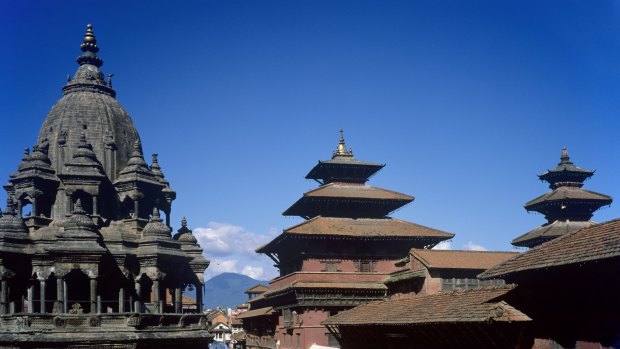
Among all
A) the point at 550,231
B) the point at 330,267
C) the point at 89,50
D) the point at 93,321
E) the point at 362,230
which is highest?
the point at 89,50

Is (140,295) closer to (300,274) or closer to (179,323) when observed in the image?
(179,323)

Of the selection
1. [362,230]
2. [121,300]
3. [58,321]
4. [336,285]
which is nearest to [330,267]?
[336,285]

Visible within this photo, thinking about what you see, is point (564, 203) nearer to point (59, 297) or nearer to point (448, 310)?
point (448, 310)

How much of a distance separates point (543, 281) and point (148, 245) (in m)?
27.7

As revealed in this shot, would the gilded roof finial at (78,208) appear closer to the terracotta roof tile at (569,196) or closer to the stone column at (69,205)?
the stone column at (69,205)

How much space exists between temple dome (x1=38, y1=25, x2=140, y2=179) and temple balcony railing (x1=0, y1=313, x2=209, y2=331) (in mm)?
13615

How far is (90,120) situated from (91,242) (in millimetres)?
13238

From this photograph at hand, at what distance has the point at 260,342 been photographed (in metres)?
60.2

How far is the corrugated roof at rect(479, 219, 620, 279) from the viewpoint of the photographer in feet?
62.1

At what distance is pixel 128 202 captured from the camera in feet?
154

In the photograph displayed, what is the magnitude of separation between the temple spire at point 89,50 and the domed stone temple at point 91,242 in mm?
83

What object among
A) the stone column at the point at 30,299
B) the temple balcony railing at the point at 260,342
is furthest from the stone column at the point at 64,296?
the temple balcony railing at the point at 260,342

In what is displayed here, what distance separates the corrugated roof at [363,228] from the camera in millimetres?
47656

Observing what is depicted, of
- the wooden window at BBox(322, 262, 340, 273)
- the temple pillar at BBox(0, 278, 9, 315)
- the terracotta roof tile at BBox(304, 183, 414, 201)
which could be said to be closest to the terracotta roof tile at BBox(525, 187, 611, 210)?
the terracotta roof tile at BBox(304, 183, 414, 201)
